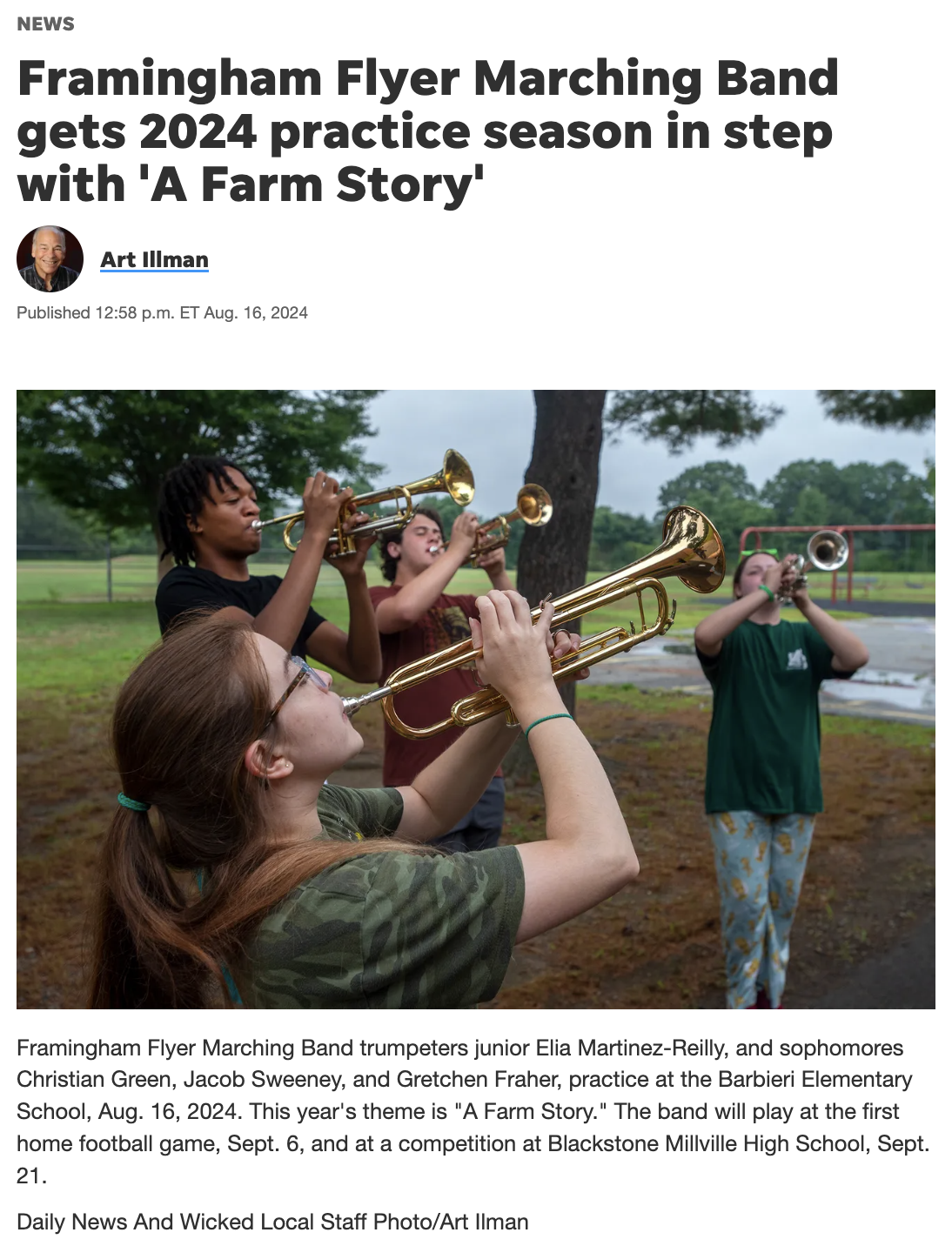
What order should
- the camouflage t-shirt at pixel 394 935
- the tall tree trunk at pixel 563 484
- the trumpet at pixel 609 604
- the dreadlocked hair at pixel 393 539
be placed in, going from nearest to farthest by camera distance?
the camouflage t-shirt at pixel 394 935 < the trumpet at pixel 609 604 < the dreadlocked hair at pixel 393 539 < the tall tree trunk at pixel 563 484

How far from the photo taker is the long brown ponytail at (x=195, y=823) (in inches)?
61.1

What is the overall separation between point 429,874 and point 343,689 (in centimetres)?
770

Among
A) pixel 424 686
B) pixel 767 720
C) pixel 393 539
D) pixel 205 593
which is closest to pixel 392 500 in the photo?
pixel 393 539

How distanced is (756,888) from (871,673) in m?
10.8

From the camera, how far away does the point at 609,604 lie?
8.41 feet

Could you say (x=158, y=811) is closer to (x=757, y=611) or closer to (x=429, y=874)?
(x=429, y=874)

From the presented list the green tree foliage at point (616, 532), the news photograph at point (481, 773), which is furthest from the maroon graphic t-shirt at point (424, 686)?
the green tree foliage at point (616, 532)

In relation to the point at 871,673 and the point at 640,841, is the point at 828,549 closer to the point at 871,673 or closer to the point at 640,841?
the point at 640,841

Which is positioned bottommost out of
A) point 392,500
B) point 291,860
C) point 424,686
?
point 291,860

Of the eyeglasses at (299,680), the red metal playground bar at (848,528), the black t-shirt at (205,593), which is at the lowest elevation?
the eyeglasses at (299,680)

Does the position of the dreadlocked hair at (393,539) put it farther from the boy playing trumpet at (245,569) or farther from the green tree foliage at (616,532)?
the green tree foliage at (616,532)

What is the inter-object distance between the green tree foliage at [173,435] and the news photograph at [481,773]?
4.51ft
